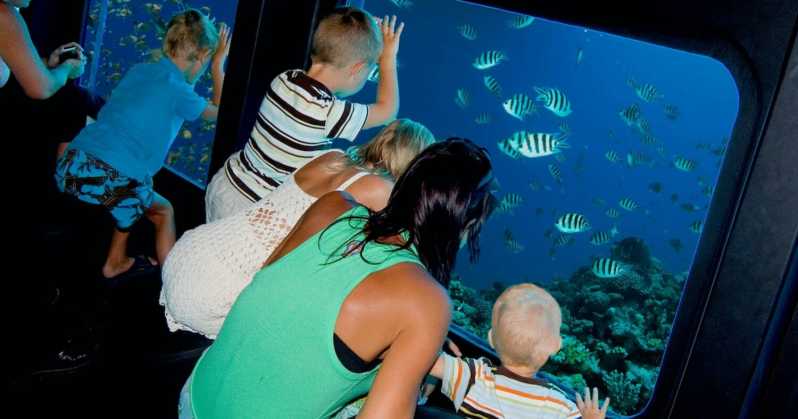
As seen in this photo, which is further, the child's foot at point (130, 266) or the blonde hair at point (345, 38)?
the child's foot at point (130, 266)

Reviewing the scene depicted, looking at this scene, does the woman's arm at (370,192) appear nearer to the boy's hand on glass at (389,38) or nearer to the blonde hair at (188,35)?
the boy's hand on glass at (389,38)

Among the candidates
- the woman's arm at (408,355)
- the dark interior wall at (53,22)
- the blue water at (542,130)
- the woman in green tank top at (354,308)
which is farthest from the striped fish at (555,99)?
the blue water at (542,130)

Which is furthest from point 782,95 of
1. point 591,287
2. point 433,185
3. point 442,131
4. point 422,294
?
point 442,131

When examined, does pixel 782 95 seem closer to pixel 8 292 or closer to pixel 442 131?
pixel 8 292

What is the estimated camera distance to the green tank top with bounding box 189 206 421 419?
128 centimetres

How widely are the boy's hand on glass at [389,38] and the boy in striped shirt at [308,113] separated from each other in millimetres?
206

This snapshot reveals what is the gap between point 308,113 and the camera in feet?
8.75

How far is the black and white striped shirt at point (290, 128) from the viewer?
8.75 feet

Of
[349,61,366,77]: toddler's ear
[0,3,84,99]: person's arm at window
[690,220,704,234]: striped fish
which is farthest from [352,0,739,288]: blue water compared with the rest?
[349,61,366,77]: toddler's ear

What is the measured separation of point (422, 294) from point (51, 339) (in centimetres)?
265

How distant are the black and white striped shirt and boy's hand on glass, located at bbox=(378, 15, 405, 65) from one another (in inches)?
16.3

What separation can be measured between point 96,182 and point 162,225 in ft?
2.07

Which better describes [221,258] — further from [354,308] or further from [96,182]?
[96,182]

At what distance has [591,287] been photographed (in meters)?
11.6
